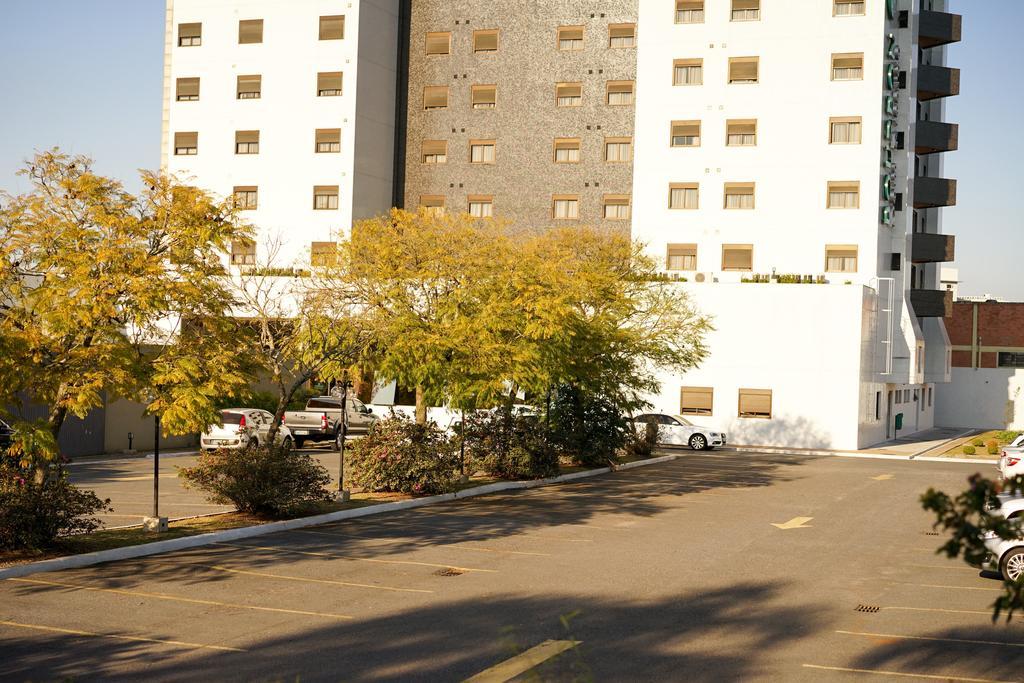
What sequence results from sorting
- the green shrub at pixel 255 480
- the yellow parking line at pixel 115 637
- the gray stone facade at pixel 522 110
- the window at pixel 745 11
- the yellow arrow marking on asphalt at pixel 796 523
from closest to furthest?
1. the yellow parking line at pixel 115 637
2. the green shrub at pixel 255 480
3. the yellow arrow marking on asphalt at pixel 796 523
4. the window at pixel 745 11
5. the gray stone facade at pixel 522 110

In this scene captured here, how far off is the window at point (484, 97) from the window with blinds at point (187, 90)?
44.6ft

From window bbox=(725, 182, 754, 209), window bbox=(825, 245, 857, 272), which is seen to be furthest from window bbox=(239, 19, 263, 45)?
A: window bbox=(825, 245, 857, 272)

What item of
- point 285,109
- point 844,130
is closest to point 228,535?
point 285,109

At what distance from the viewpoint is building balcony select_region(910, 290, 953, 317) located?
177 ft

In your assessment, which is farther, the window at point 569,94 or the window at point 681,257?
the window at point 569,94

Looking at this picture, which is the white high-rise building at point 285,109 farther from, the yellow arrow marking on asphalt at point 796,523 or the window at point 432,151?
the yellow arrow marking on asphalt at point 796,523

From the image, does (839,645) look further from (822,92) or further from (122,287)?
(822,92)

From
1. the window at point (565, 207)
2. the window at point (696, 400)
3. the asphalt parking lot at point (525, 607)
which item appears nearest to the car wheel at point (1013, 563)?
the asphalt parking lot at point (525, 607)

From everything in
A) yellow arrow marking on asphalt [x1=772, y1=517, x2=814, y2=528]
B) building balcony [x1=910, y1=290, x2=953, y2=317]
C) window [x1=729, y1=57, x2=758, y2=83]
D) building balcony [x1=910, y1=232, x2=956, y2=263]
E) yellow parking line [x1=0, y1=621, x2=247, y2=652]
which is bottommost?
yellow arrow marking on asphalt [x1=772, y1=517, x2=814, y2=528]

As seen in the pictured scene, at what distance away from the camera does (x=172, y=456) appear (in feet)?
117

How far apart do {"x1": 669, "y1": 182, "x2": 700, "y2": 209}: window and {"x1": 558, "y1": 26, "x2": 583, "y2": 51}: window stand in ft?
28.4

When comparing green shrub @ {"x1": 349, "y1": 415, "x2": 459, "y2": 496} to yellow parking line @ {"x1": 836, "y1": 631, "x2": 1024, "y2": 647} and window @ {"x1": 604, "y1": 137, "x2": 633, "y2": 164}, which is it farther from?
window @ {"x1": 604, "y1": 137, "x2": 633, "y2": 164}

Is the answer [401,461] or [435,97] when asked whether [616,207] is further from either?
[401,461]

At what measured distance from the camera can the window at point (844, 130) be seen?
46.9 meters
